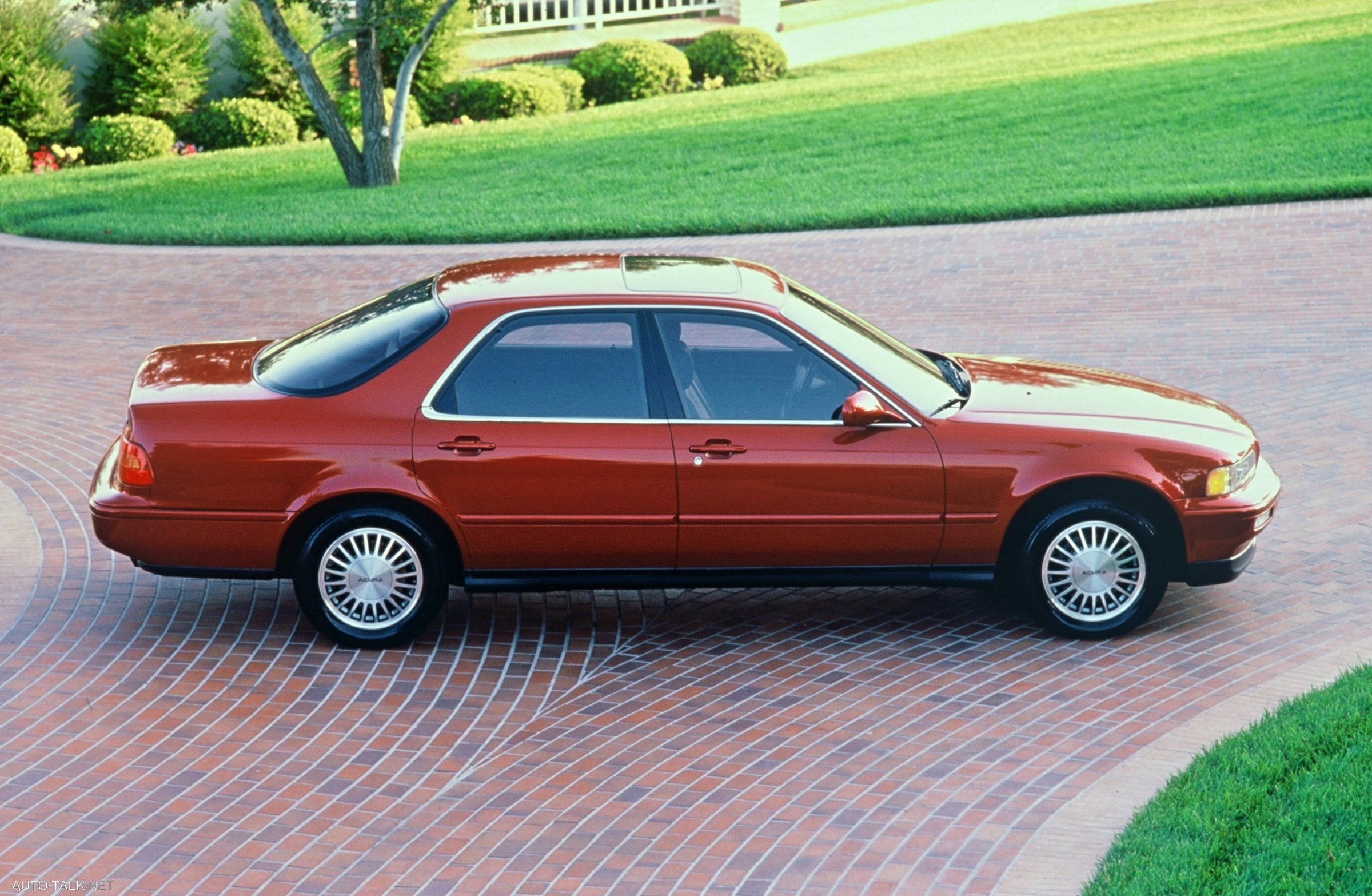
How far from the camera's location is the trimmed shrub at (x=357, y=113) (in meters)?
24.8

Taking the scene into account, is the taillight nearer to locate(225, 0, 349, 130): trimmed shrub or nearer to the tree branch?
the tree branch

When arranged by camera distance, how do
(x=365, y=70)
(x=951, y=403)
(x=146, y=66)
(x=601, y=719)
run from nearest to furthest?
(x=601, y=719)
(x=951, y=403)
(x=365, y=70)
(x=146, y=66)

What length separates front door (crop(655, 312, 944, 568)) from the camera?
266 inches

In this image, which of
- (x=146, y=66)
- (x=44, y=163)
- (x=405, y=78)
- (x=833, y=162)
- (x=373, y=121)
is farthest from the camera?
(x=146, y=66)

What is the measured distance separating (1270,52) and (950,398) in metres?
22.1

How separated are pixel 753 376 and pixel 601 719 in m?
1.71

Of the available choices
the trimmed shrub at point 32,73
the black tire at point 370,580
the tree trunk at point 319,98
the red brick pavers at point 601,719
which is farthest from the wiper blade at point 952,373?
the trimmed shrub at point 32,73

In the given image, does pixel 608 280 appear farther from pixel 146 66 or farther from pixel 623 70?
pixel 623 70

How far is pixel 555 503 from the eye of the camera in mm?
6773

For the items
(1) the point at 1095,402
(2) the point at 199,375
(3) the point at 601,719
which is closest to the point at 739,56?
(1) the point at 1095,402

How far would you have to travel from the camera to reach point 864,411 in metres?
6.73

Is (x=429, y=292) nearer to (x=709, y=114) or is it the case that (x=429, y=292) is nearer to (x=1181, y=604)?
(x=1181, y=604)

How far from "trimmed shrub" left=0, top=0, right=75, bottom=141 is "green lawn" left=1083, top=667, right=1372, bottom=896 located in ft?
71.9

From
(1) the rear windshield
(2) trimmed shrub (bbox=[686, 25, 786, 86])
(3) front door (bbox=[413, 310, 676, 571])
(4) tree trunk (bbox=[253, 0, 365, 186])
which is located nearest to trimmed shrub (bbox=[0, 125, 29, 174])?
(4) tree trunk (bbox=[253, 0, 365, 186])
